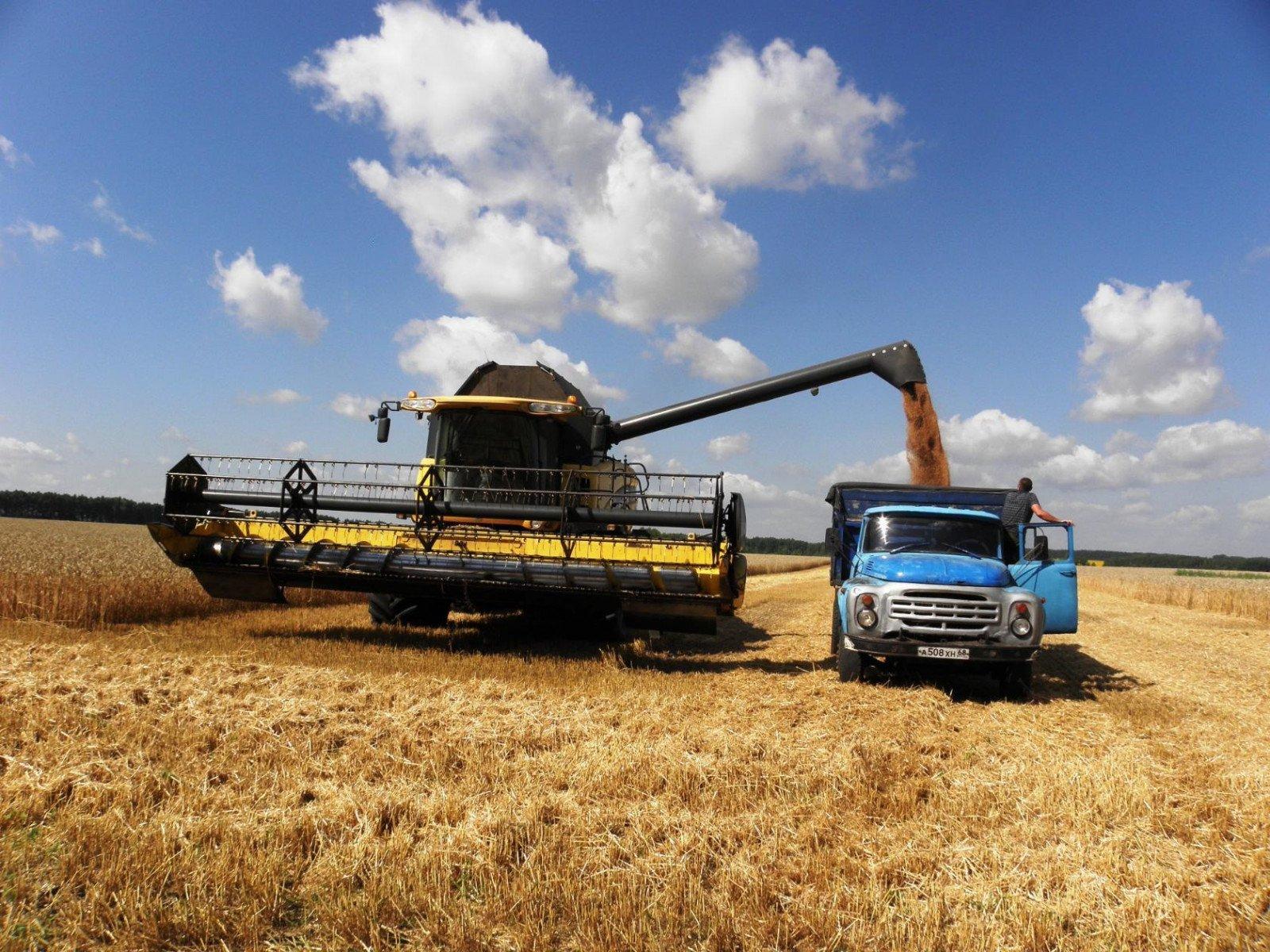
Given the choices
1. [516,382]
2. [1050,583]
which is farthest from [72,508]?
[1050,583]

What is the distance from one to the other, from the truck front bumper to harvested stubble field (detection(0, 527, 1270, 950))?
390 mm

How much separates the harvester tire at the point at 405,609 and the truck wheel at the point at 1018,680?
6178 millimetres

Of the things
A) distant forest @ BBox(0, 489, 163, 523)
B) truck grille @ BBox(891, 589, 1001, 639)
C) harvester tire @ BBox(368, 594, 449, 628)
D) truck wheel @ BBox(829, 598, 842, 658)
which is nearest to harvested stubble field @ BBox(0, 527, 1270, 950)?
truck grille @ BBox(891, 589, 1001, 639)

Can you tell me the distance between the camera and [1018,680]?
290 inches

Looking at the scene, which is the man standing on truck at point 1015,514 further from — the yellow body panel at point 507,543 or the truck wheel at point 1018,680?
the yellow body panel at point 507,543

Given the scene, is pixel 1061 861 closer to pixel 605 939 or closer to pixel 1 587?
pixel 605 939

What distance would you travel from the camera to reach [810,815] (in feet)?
13.1

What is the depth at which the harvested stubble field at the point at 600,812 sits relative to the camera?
2912 millimetres

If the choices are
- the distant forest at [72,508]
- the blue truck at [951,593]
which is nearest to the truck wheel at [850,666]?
the blue truck at [951,593]

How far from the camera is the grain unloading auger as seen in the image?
25.5ft

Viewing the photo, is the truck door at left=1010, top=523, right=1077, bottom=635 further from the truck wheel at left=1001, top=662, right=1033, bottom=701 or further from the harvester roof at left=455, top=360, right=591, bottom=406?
the harvester roof at left=455, top=360, right=591, bottom=406

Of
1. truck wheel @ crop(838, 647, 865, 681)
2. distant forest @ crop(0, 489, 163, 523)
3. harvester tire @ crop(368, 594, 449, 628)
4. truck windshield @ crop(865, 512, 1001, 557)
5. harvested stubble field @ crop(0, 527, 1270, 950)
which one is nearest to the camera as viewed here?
harvested stubble field @ crop(0, 527, 1270, 950)

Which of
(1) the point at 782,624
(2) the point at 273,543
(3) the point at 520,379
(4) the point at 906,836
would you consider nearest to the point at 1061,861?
(4) the point at 906,836

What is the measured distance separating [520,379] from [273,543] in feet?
14.0
